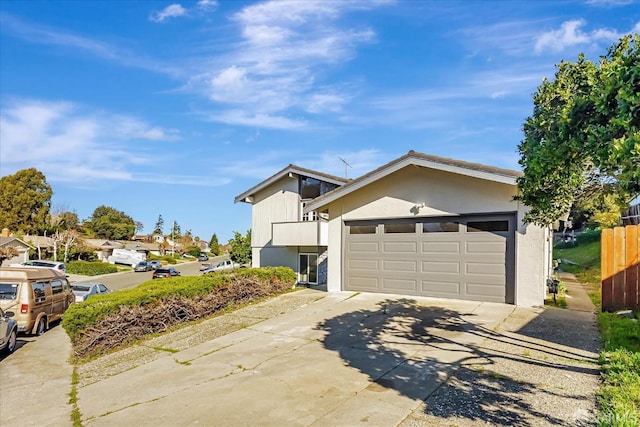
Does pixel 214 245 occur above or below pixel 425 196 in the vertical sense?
below

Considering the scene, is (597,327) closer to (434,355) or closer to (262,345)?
(434,355)

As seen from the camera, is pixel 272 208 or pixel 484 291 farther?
pixel 272 208

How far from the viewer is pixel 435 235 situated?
13469 millimetres

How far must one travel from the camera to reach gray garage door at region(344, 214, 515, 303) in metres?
12.3

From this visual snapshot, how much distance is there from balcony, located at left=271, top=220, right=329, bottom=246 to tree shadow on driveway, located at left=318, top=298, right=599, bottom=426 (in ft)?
24.2

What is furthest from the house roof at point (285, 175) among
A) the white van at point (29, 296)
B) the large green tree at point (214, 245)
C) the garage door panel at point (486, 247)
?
the large green tree at point (214, 245)

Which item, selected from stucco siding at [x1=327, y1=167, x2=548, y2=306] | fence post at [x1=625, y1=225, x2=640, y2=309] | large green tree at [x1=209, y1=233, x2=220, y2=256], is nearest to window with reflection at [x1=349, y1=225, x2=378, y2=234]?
stucco siding at [x1=327, y1=167, x2=548, y2=306]

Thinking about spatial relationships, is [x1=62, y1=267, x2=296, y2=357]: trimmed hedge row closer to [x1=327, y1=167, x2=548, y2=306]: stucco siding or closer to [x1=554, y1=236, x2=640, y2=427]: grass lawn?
[x1=327, y1=167, x2=548, y2=306]: stucco siding

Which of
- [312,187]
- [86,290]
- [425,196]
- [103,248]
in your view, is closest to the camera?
[425,196]

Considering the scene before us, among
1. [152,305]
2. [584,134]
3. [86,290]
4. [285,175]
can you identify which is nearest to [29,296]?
[152,305]

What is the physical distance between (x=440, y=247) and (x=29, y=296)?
13.0 meters

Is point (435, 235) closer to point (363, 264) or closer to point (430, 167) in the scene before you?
point (430, 167)

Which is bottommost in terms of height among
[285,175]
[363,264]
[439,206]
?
[363,264]

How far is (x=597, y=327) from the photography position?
9180 millimetres
